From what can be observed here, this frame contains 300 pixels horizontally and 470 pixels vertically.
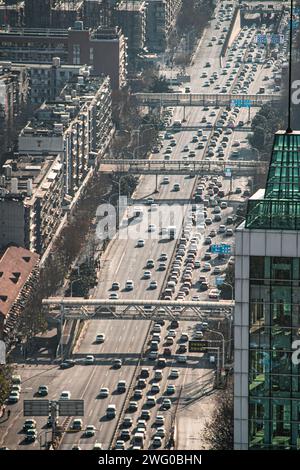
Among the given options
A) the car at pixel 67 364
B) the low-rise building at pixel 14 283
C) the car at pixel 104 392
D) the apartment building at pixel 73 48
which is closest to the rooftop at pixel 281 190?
the car at pixel 104 392

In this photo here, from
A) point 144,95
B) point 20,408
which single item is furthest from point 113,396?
point 144,95

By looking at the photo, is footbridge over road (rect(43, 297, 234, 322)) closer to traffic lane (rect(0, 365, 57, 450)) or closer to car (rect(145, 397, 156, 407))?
traffic lane (rect(0, 365, 57, 450))

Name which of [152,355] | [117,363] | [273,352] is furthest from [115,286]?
[273,352]

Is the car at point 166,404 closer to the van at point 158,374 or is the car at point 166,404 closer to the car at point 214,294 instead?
the van at point 158,374

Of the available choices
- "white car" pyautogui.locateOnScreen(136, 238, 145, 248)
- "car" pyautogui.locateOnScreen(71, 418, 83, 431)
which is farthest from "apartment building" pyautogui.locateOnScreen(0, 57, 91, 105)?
"car" pyautogui.locateOnScreen(71, 418, 83, 431)

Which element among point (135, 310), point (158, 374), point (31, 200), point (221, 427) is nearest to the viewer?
point (221, 427)

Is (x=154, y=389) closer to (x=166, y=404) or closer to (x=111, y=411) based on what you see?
(x=166, y=404)

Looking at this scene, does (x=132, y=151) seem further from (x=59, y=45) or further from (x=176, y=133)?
(x=59, y=45)
